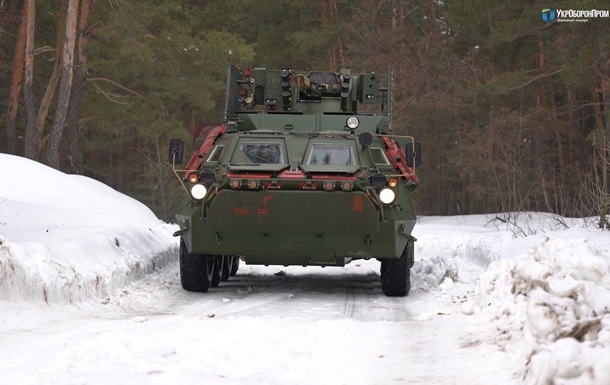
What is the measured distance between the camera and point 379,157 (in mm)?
11219

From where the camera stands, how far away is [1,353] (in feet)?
19.1

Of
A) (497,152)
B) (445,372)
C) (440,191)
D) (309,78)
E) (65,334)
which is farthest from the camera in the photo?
(440,191)

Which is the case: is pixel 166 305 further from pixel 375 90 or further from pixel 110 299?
pixel 375 90

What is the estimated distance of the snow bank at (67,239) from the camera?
8.62 metres

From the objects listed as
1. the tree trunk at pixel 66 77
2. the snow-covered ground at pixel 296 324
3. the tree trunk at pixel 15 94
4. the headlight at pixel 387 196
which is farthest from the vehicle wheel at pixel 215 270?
the tree trunk at pixel 15 94

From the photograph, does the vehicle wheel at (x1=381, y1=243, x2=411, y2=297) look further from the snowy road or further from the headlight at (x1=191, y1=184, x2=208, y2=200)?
the headlight at (x1=191, y1=184, x2=208, y2=200)

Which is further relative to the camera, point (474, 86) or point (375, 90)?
point (474, 86)

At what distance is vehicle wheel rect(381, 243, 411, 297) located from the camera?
10.9 meters

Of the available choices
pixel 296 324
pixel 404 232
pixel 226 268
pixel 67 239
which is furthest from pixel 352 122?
pixel 296 324

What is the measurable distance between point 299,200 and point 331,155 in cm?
118

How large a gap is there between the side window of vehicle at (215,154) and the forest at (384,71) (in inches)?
585

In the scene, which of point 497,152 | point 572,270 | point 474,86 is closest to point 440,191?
point 497,152

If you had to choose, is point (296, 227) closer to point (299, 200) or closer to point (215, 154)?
point (299, 200)

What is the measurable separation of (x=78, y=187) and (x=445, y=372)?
18.0 m
